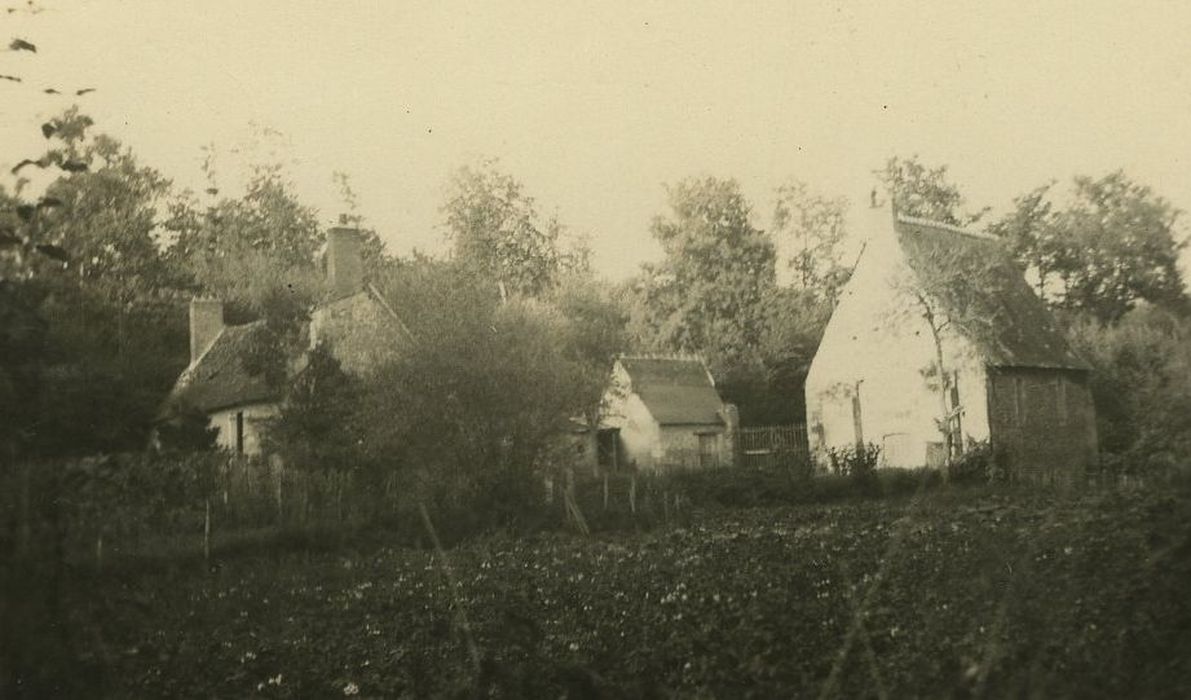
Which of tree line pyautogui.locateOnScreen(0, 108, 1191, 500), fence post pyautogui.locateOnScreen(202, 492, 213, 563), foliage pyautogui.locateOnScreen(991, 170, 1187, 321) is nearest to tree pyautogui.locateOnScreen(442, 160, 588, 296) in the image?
tree line pyautogui.locateOnScreen(0, 108, 1191, 500)

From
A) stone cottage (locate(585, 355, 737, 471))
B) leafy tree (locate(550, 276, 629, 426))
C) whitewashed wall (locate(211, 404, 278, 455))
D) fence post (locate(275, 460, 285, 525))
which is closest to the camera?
fence post (locate(275, 460, 285, 525))

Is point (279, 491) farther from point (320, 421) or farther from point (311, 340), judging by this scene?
point (311, 340)

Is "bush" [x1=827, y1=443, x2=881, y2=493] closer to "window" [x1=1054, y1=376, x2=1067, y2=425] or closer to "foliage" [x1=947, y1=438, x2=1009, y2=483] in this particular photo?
"foliage" [x1=947, y1=438, x2=1009, y2=483]

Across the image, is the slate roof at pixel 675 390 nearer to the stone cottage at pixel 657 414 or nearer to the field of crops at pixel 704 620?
the stone cottage at pixel 657 414

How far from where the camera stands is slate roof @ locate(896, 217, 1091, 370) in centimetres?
3422

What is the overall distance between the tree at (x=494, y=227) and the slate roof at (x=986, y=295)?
20.2 metres

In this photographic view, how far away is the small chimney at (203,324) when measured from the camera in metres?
42.3

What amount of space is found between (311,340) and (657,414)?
53.4 ft

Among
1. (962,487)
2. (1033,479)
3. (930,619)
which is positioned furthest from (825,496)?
(930,619)

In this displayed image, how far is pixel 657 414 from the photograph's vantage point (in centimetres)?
4556

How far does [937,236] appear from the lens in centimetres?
3859

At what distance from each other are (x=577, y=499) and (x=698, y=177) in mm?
32757

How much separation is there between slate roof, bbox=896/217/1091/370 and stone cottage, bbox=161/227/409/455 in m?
16.4

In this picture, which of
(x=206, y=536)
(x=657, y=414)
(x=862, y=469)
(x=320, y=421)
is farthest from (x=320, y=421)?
(x=657, y=414)
